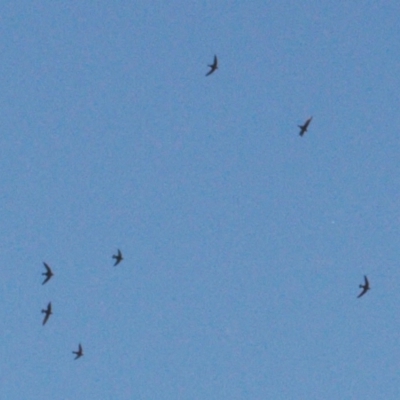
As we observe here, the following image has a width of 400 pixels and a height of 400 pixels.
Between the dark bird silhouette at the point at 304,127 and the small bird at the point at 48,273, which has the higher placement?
the dark bird silhouette at the point at 304,127

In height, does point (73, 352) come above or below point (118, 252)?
below

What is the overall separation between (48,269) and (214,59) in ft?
72.5

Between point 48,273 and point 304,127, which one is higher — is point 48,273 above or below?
below

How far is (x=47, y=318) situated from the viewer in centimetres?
9694

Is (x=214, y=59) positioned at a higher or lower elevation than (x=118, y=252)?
higher

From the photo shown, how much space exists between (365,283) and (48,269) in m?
28.1

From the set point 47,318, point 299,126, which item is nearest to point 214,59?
point 299,126

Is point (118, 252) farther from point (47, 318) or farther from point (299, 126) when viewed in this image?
point (299, 126)

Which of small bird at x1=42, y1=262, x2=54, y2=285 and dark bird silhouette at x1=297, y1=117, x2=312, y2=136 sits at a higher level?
dark bird silhouette at x1=297, y1=117, x2=312, y2=136

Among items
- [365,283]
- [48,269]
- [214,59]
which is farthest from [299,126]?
[48,269]

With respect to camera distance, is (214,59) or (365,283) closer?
(214,59)

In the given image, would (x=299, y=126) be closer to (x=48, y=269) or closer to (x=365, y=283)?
(x=365, y=283)

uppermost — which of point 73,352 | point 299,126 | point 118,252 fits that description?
point 299,126

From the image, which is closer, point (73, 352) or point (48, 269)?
point (48, 269)
